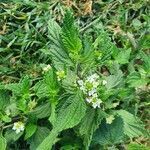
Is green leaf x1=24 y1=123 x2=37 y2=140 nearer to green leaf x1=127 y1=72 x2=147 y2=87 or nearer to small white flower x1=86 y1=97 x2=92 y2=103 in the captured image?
small white flower x1=86 y1=97 x2=92 y2=103

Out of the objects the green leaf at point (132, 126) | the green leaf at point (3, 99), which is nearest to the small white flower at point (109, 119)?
the green leaf at point (132, 126)

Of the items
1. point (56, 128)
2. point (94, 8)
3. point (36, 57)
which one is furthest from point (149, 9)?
point (56, 128)

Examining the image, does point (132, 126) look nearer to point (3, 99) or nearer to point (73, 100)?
point (73, 100)

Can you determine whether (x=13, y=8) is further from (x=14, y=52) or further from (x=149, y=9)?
(x=149, y=9)

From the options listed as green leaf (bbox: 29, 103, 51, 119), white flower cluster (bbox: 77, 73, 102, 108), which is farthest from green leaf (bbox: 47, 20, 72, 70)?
green leaf (bbox: 29, 103, 51, 119)

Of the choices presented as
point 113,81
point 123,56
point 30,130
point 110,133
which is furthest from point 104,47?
point 30,130
